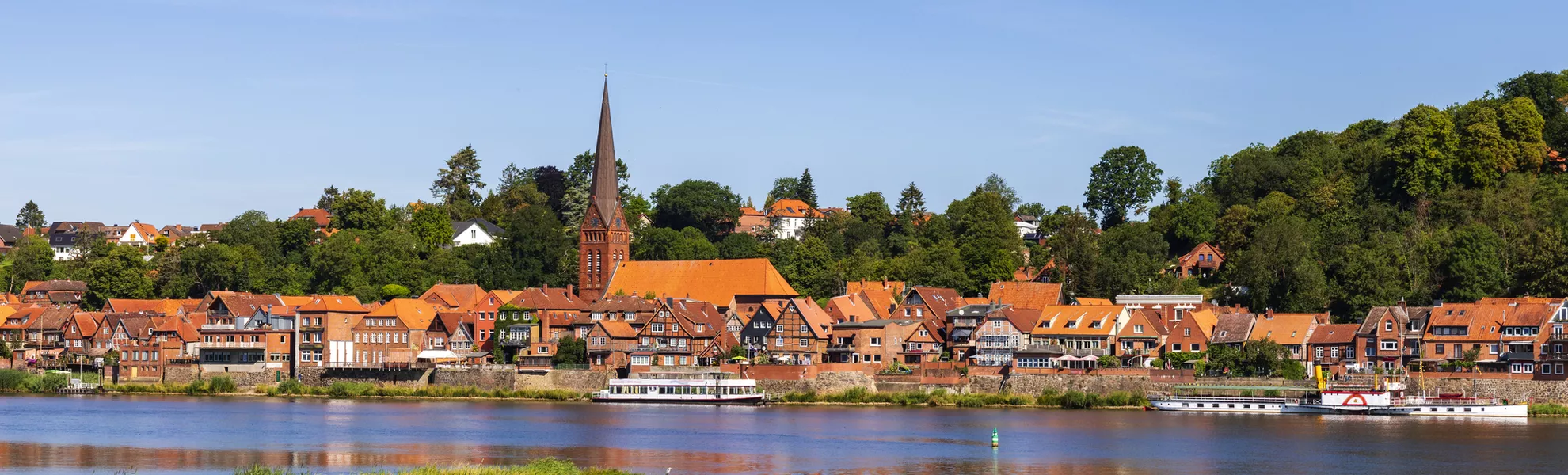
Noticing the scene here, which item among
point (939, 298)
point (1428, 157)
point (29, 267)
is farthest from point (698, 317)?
point (29, 267)

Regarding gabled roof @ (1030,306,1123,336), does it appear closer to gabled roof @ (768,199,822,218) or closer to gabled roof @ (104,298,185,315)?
gabled roof @ (104,298,185,315)

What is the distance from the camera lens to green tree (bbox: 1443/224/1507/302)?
78375mm

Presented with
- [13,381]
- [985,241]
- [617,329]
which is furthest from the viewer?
[985,241]

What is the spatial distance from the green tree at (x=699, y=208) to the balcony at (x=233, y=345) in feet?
146

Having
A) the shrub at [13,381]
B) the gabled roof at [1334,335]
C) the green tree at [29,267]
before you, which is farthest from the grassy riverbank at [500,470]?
the green tree at [29,267]

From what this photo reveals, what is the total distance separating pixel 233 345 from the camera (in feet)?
299

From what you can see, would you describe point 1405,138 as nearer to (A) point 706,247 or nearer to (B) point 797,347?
(B) point 797,347

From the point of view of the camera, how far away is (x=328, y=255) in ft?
355

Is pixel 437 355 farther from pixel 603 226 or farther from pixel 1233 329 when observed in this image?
pixel 1233 329

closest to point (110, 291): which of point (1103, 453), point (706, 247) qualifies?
point (706, 247)

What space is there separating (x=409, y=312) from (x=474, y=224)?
3637 centimetres

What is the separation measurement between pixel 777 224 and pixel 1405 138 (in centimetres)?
5618

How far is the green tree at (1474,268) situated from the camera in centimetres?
7838

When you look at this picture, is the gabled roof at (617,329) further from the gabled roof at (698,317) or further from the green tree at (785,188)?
the green tree at (785,188)
